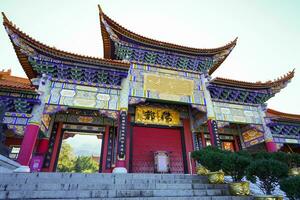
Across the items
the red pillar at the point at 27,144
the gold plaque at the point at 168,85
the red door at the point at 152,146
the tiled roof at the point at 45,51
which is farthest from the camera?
the red door at the point at 152,146

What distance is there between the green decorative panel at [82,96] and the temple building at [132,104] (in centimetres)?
4

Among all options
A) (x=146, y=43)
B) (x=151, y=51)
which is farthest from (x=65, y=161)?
(x=146, y=43)

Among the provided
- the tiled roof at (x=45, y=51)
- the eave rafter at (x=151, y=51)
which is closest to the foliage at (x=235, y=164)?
the tiled roof at (x=45, y=51)

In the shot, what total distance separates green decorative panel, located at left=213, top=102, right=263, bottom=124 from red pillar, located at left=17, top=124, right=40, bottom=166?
8486mm

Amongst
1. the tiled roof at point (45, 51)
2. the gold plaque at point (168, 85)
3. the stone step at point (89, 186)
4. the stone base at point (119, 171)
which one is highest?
the tiled roof at point (45, 51)

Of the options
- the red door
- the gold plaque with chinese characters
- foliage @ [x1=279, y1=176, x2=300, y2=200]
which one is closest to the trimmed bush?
foliage @ [x1=279, y1=176, x2=300, y2=200]

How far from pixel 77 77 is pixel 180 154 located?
22.2 ft

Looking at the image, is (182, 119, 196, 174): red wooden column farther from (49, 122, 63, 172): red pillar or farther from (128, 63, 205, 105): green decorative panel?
(49, 122, 63, 172): red pillar

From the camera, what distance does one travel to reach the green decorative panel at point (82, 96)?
766 cm

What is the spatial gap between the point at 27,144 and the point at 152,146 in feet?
19.1

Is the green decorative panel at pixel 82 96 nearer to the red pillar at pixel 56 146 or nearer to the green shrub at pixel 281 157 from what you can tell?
the red pillar at pixel 56 146

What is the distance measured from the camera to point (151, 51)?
964 centimetres

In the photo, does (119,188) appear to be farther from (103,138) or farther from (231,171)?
(103,138)

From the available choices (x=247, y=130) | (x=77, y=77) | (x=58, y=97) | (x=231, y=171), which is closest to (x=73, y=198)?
(x=231, y=171)
